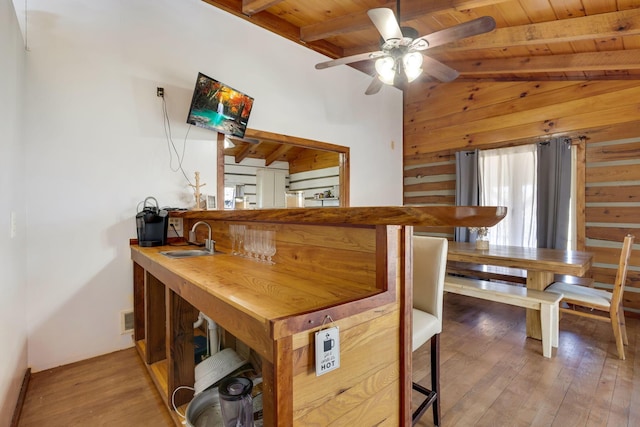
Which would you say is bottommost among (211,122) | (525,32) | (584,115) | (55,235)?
(55,235)

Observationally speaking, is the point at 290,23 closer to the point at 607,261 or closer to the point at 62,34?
the point at 62,34

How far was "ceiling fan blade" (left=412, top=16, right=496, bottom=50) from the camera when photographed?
6.23 feet

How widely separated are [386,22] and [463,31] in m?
0.52

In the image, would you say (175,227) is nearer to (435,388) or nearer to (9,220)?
(9,220)

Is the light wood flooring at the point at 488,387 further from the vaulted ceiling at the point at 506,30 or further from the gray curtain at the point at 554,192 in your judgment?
the vaulted ceiling at the point at 506,30

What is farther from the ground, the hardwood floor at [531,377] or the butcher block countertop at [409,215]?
the butcher block countertop at [409,215]

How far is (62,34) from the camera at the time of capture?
227 cm

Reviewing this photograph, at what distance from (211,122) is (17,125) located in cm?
134

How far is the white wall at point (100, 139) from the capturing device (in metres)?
2.19

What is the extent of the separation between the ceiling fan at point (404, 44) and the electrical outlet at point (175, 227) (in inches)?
76.5

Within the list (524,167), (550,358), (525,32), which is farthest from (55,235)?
(524,167)

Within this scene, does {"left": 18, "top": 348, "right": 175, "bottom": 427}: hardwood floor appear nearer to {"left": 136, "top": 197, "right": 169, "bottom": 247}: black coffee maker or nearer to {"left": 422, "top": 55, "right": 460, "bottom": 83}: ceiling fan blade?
{"left": 136, "top": 197, "right": 169, "bottom": 247}: black coffee maker

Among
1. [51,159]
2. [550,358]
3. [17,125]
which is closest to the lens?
[17,125]

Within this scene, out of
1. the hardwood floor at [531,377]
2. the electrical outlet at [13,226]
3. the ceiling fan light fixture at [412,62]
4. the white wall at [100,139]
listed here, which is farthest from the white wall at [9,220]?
the ceiling fan light fixture at [412,62]
